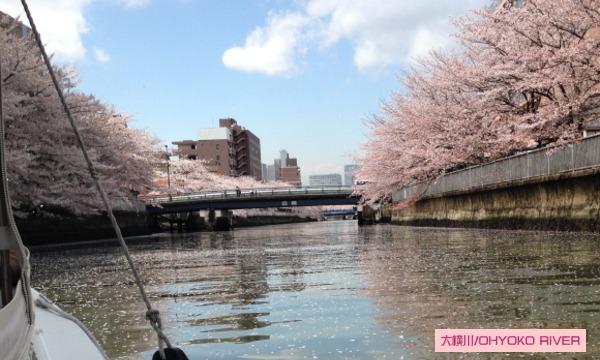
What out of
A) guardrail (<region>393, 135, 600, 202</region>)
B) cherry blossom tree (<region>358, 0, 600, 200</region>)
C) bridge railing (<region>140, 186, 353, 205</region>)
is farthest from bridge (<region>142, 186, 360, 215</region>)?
guardrail (<region>393, 135, 600, 202</region>)

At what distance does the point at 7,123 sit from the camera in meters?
24.9

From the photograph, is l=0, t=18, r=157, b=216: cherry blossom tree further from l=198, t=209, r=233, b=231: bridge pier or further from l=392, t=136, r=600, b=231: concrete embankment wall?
l=198, t=209, r=233, b=231: bridge pier

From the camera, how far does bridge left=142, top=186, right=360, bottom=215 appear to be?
5569 cm

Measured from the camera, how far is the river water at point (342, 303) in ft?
14.5

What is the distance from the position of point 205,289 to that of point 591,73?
15.7 m

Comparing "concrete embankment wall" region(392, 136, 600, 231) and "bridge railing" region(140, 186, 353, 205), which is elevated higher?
"bridge railing" region(140, 186, 353, 205)

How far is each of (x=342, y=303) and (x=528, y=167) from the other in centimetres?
1557

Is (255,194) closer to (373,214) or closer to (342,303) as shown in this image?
(373,214)

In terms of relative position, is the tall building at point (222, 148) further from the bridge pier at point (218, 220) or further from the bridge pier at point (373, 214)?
the bridge pier at point (373, 214)

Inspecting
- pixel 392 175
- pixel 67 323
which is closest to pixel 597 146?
pixel 67 323

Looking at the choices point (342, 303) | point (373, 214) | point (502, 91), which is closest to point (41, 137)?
point (502, 91)

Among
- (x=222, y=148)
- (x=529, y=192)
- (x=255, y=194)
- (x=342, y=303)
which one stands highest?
(x=222, y=148)

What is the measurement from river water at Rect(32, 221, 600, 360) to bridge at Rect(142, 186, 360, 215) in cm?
4444

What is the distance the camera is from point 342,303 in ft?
20.7
